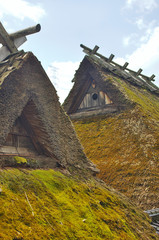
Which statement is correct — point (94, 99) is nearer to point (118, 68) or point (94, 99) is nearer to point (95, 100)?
point (95, 100)

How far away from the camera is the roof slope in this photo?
5.38 meters

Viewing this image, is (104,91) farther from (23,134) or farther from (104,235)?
(104,235)

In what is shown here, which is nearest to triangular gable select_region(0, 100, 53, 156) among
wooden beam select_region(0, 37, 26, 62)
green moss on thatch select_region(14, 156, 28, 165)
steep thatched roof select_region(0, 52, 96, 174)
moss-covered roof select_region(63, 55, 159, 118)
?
steep thatched roof select_region(0, 52, 96, 174)

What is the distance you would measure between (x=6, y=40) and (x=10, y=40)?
0.38ft

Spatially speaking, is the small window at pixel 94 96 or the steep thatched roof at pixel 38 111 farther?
the small window at pixel 94 96

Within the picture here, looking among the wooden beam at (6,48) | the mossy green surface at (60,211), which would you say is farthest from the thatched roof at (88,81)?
the mossy green surface at (60,211)

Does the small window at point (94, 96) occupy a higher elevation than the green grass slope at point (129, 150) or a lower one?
higher

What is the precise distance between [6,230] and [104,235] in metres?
1.33

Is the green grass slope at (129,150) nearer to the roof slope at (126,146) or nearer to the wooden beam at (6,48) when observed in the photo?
the roof slope at (126,146)

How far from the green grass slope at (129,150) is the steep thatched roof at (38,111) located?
1627 mm

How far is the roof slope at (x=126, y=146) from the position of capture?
17.6 feet

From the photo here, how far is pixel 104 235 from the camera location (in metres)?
2.68

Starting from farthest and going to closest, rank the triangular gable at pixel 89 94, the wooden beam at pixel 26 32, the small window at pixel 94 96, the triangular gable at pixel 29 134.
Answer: the small window at pixel 94 96
the triangular gable at pixel 89 94
the wooden beam at pixel 26 32
the triangular gable at pixel 29 134

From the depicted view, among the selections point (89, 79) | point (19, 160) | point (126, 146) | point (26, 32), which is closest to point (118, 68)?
point (89, 79)
